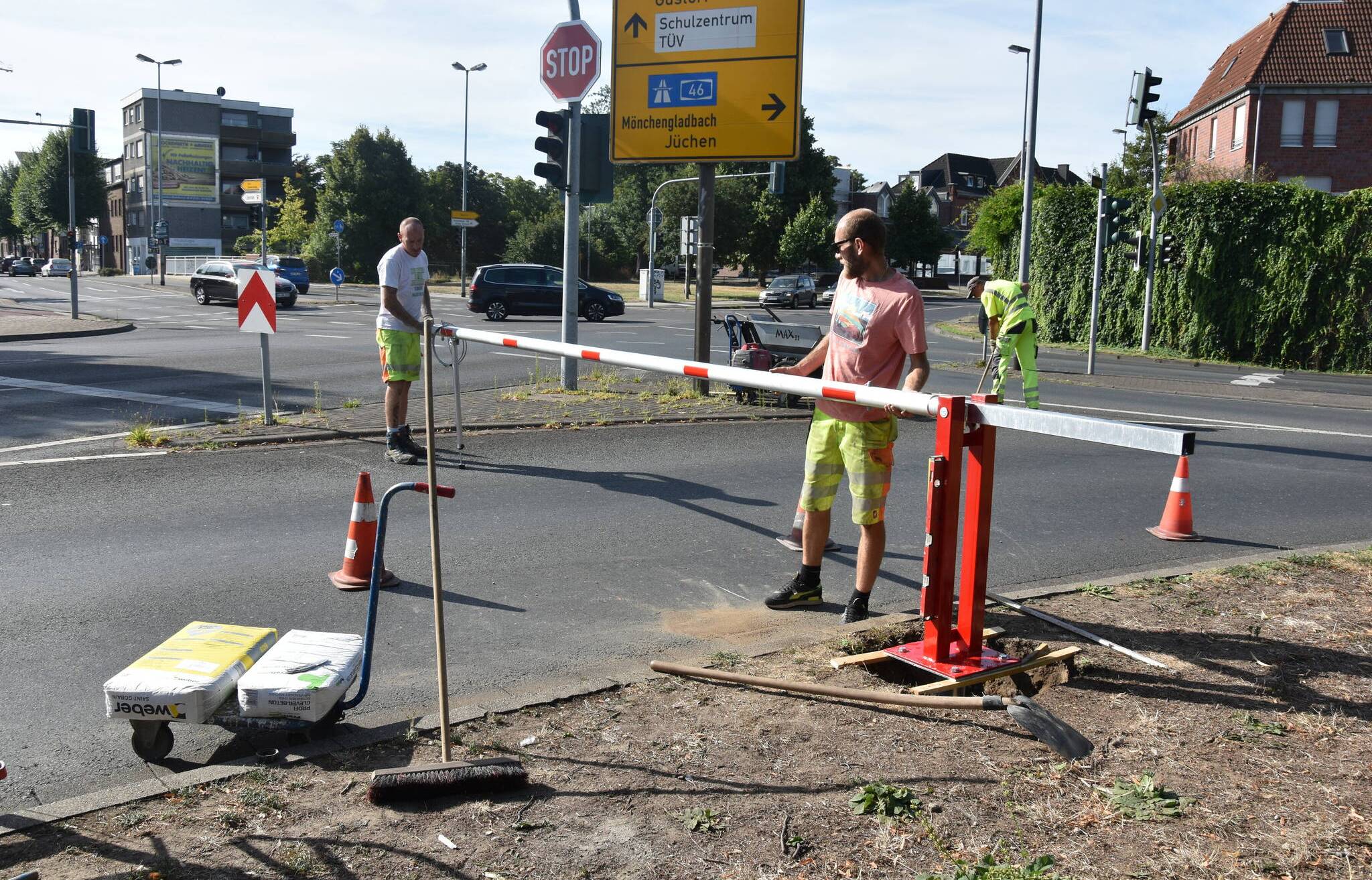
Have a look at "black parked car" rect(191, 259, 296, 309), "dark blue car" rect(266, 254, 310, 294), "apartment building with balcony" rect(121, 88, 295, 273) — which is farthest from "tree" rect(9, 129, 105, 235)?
"black parked car" rect(191, 259, 296, 309)

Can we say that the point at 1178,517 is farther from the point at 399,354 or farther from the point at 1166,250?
the point at 1166,250

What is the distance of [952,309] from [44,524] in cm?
5141

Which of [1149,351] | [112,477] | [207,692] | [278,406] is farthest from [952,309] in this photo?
[207,692]

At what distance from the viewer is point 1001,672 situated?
4332mm

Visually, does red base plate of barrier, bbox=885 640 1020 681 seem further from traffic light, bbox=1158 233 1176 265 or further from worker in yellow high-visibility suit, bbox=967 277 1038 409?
traffic light, bbox=1158 233 1176 265

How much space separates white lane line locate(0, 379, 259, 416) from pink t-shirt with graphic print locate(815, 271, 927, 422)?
357 inches

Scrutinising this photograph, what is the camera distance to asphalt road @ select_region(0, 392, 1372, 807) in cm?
465

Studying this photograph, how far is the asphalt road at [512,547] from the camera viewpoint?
465 centimetres

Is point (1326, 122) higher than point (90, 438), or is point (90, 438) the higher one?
point (1326, 122)

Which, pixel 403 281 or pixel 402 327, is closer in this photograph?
pixel 403 281

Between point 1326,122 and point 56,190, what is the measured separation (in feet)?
292

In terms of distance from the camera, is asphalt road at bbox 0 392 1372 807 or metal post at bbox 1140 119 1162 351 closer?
asphalt road at bbox 0 392 1372 807

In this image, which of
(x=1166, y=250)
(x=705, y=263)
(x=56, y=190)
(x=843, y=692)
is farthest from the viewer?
(x=56, y=190)

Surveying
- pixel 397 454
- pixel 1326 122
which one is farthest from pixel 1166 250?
pixel 1326 122
